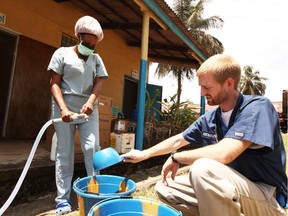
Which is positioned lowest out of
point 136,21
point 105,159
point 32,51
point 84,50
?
point 105,159

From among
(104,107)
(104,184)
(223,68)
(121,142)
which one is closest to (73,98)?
(104,184)

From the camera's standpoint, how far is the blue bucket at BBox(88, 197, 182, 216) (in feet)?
4.72

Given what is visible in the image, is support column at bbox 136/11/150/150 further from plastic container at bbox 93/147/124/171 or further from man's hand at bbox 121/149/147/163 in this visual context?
plastic container at bbox 93/147/124/171

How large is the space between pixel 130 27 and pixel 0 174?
451cm

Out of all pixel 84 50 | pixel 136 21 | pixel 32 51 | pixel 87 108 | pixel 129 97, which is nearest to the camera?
pixel 87 108

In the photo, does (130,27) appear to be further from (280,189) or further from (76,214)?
(280,189)

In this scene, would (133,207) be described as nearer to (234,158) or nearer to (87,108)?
(234,158)

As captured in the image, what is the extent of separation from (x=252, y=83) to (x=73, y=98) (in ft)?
168

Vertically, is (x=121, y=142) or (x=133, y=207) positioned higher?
(x=121, y=142)

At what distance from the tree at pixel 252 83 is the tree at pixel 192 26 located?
2531cm

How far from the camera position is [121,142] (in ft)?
15.6

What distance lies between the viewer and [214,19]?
23984 mm

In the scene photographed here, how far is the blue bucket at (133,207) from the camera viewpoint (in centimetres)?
144

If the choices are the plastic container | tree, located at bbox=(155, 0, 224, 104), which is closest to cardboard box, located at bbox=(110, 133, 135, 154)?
the plastic container
